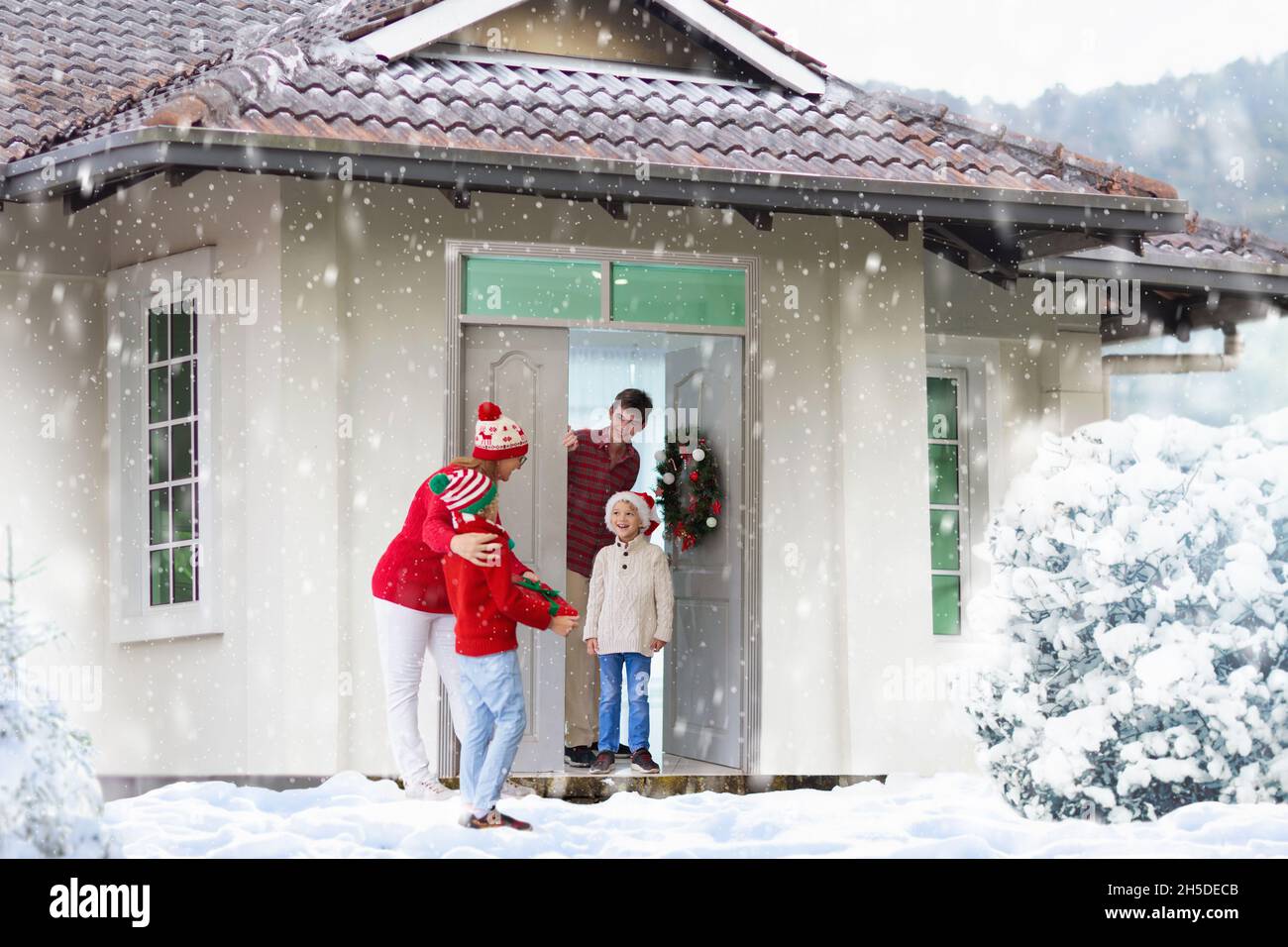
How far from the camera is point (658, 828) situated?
7.68m

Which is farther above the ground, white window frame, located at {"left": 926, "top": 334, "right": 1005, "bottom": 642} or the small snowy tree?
white window frame, located at {"left": 926, "top": 334, "right": 1005, "bottom": 642}

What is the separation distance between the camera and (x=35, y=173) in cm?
859

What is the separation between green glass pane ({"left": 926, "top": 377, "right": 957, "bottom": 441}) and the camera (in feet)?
38.1

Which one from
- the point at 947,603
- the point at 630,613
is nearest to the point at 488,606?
the point at 630,613

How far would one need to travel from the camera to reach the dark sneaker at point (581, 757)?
948cm

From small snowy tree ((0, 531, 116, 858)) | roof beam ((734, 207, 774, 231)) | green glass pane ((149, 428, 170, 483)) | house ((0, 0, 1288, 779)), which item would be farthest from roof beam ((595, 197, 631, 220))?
small snowy tree ((0, 531, 116, 858))

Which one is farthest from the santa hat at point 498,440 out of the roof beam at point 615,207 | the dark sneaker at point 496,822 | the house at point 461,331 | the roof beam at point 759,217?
the roof beam at point 759,217

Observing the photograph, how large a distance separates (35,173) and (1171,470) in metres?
5.97

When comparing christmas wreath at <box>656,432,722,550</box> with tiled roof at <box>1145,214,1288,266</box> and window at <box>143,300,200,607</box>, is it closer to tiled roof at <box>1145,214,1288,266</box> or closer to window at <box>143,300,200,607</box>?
window at <box>143,300,200,607</box>

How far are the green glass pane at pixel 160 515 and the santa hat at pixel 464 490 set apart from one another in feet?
9.51

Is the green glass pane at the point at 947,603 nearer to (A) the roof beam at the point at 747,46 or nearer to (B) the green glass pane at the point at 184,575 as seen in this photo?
(A) the roof beam at the point at 747,46

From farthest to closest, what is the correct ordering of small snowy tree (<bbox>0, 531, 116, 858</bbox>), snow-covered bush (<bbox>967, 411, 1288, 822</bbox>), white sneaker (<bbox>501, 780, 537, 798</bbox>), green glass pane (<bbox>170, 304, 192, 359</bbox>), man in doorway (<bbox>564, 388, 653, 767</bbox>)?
man in doorway (<bbox>564, 388, 653, 767</bbox>), green glass pane (<bbox>170, 304, 192, 359</bbox>), white sneaker (<bbox>501, 780, 537, 798</bbox>), snow-covered bush (<bbox>967, 411, 1288, 822</bbox>), small snowy tree (<bbox>0, 531, 116, 858</bbox>)

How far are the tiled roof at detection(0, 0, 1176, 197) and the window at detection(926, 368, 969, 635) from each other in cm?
214

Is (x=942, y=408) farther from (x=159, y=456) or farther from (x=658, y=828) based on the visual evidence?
(x=159, y=456)
